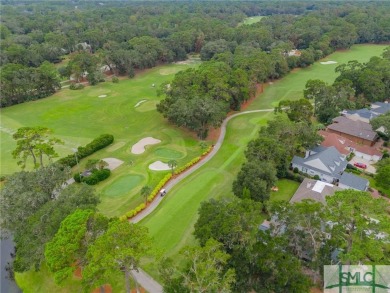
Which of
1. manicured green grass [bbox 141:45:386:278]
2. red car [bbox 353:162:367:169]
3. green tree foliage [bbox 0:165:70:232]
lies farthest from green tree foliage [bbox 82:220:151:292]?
red car [bbox 353:162:367:169]

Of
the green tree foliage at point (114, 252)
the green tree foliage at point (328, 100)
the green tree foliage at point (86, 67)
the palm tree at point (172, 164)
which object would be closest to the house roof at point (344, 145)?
the green tree foliage at point (328, 100)

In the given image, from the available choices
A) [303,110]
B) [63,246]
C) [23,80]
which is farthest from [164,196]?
[23,80]

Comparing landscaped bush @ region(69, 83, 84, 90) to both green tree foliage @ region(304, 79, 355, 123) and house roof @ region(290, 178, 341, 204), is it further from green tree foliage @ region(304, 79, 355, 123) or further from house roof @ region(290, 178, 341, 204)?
house roof @ region(290, 178, 341, 204)

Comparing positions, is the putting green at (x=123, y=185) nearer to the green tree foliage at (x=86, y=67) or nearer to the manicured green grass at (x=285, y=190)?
the manicured green grass at (x=285, y=190)

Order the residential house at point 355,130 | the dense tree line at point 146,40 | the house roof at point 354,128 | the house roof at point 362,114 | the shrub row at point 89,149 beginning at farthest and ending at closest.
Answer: the dense tree line at point 146,40 → the house roof at point 362,114 → the house roof at point 354,128 → the residential house at point 355,130 → the shrub row at point 89,149

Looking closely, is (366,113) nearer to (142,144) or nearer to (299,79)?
(299,79)

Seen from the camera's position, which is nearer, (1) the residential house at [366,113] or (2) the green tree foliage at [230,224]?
(2) the green tree foliage at [230,224]
